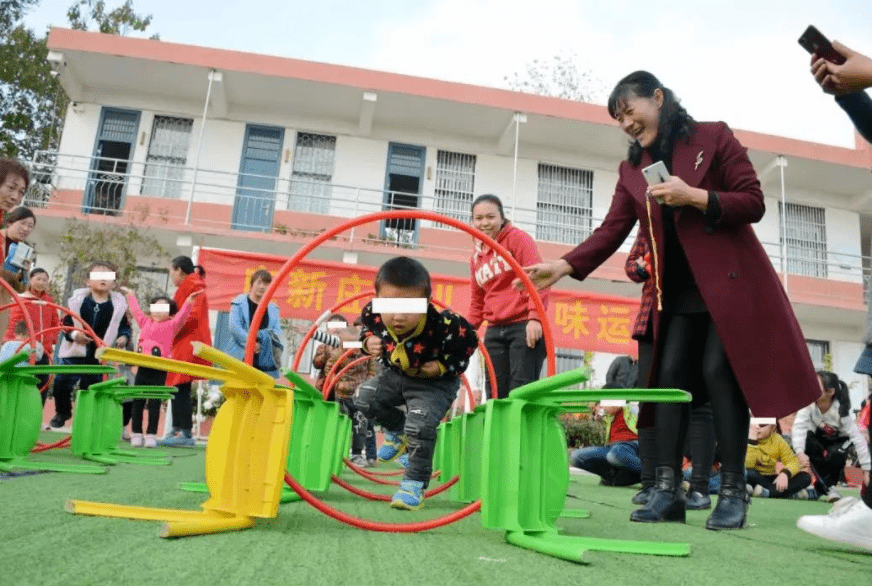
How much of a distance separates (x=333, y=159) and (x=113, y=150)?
4329 millimetres

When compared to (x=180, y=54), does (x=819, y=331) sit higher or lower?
lower

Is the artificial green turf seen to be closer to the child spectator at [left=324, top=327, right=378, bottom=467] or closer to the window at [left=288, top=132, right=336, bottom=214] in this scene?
the child spectator at [left=324, top=327, right=378, bottom=467]

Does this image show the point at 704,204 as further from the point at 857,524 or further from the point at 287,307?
the point at 287,307

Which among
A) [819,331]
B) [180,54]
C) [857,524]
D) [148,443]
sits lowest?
[148,443]

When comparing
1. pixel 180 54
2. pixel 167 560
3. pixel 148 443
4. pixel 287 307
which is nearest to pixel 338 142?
pixel 180 54

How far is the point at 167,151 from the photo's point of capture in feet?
43.0

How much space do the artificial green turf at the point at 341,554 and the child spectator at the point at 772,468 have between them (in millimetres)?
3127

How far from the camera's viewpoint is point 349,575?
1276mm

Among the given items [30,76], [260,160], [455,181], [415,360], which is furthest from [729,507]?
[30,76]

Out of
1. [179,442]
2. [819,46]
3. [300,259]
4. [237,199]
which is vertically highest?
[237,199]

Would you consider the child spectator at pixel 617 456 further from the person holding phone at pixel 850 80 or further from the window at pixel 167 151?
the window at pixel 167 151

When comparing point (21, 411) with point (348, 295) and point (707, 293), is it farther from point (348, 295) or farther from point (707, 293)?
point (348, 295)

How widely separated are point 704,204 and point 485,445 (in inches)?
43.1

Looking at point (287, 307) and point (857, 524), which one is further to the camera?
point (287, 307)
